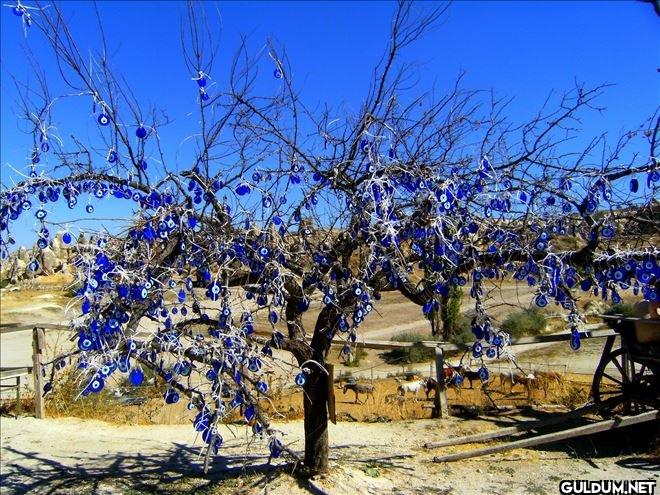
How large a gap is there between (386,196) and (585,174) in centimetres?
190

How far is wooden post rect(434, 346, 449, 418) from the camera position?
910 centimetres

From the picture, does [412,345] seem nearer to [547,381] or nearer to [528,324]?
[547,381]

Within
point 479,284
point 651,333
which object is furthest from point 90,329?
point 651,333

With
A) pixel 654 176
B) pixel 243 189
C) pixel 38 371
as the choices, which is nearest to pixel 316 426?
pixel 243 189

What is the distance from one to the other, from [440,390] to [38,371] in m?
6.48

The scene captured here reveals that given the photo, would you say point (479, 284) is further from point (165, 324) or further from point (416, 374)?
point (416, 374)

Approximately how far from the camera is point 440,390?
9188 mm

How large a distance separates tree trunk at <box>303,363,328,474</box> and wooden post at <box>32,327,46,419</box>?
18.1ft

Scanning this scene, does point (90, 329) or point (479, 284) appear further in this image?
point (479, 284)

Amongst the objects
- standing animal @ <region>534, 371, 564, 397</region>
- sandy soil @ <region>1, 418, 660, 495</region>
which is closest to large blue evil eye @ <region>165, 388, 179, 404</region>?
sandy soil @ <region>1, 418, 660, 495</region>

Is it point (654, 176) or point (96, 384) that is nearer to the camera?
point (96, 384)

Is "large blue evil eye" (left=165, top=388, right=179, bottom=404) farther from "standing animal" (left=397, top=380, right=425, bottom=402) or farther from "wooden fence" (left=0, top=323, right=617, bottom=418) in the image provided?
"standing animal" (left=397, top=380, right=425, bottom=402)

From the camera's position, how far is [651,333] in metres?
7.52

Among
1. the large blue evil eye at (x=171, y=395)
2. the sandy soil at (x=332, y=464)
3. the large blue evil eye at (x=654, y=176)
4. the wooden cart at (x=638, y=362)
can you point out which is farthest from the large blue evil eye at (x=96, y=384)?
the wooden cart at (x=638, y=362)
